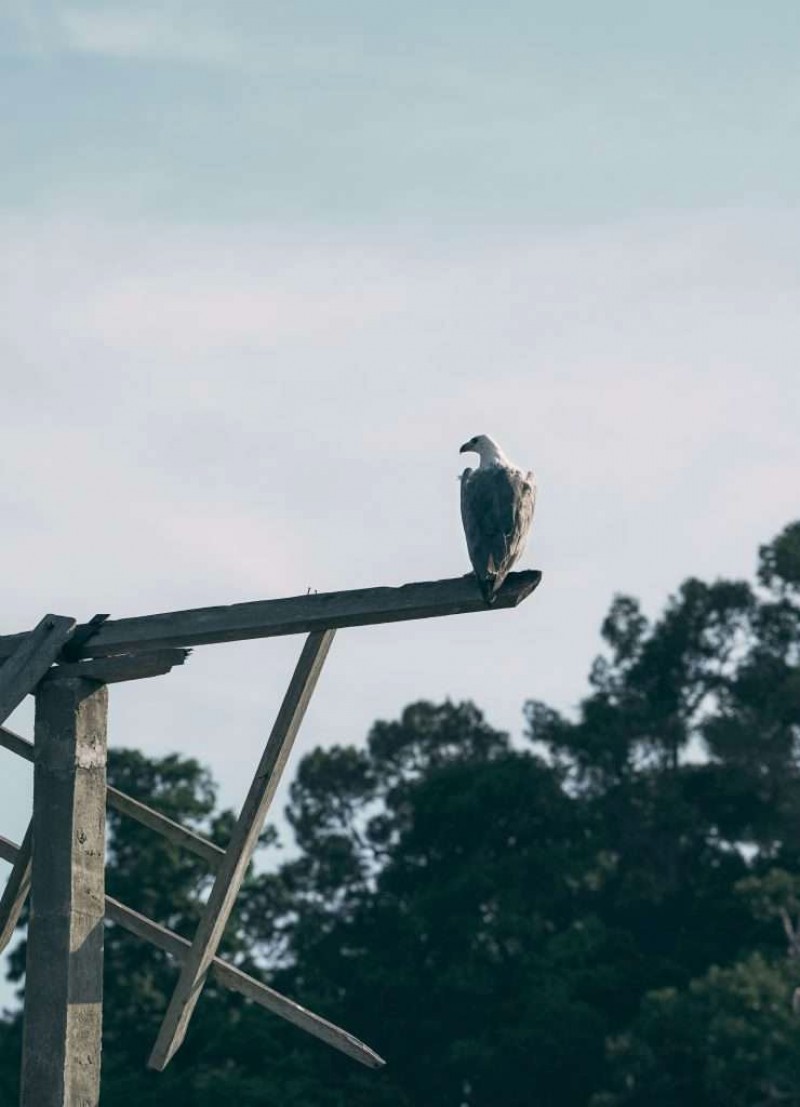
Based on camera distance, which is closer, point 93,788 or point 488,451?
point 93,788

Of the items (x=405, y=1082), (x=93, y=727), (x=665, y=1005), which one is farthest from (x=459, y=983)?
(x=93, y=727)

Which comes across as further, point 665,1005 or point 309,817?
point 309,817

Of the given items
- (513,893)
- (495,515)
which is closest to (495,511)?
(495,515)

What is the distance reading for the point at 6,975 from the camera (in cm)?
5494

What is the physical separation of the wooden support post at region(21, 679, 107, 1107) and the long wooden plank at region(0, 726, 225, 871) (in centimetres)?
45

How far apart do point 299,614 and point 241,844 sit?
92 centimetres

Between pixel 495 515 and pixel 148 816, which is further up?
pixel 495 515

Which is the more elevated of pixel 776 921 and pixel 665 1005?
pixel 776 921

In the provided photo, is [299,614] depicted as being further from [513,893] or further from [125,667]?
[513,893]

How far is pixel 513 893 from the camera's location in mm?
53281

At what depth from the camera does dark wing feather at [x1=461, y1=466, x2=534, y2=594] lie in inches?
396

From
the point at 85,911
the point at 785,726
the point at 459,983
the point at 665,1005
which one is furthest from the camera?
the point at 785,726

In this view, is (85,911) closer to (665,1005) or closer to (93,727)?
(93,727)

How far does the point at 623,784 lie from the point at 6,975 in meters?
15.0
